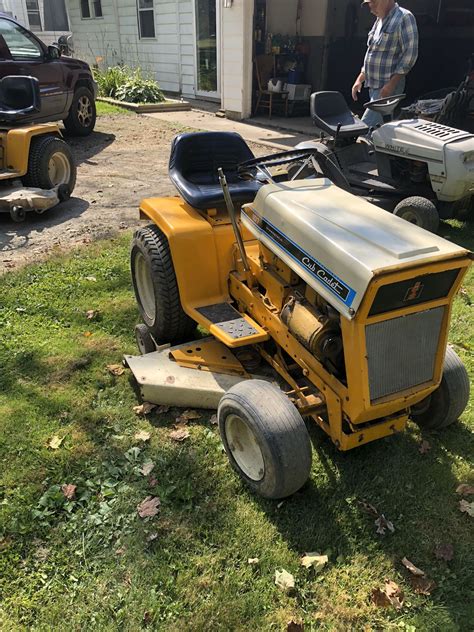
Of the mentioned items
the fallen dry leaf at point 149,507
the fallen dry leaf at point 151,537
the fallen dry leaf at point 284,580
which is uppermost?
the fallen dry leaf at point 149,507

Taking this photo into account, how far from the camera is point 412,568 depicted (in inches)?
90.4

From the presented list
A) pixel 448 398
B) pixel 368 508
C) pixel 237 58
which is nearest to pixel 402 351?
pixel 448 398

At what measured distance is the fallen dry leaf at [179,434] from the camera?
2.99 metres

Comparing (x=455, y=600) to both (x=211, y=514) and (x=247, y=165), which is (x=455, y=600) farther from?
(x=247, y=165)

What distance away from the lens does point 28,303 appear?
4.35 meters

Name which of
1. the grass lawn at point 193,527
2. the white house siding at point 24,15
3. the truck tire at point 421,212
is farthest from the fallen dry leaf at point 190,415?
the white house siding at point 24,15

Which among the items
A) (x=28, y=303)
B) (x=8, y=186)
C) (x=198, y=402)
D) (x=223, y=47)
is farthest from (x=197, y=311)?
(x=223, y=47)

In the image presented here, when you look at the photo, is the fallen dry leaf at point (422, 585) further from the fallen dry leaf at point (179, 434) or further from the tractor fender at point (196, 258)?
the tractor fender at point (196, 258)

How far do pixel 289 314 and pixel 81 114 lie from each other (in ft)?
28.3

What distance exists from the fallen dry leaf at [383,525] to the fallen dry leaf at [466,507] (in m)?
0.36

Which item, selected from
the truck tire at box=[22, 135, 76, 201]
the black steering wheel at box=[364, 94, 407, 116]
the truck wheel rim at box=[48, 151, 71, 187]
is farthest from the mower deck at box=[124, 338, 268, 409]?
the truck wheel rim at box=[48, 151, 71, 187]

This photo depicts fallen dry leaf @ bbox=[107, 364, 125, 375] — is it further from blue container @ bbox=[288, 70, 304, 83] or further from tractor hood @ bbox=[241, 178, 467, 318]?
blue container @ bbox=[288, 70, 304, 83]

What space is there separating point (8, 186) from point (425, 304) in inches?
209

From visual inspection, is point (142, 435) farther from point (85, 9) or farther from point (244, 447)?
point (85, 9)
